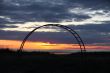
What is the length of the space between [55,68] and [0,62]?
23.1 ft

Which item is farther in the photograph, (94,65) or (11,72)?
(94,65)

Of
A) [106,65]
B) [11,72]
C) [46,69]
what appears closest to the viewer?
[11,72]

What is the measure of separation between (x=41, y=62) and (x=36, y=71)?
704cm

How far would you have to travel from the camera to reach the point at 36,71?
3403cm

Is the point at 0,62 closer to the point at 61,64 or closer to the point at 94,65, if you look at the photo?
the point at 61,64

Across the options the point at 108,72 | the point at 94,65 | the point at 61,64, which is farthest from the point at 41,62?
the point at 108,72

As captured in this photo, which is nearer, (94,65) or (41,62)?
(94,65)

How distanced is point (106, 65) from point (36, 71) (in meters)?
8.60

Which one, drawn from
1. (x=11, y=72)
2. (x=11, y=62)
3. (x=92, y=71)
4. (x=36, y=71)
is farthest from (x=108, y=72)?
(x=11, y=62)

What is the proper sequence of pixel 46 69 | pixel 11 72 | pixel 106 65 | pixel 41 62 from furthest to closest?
pixel 41 62 → pixel 106 65 → pixel 46 69 → pixel 11 72

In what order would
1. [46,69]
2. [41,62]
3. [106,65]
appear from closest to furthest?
[46,69] < [106,65] < [41,62]

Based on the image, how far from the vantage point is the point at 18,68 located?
35.9 metres

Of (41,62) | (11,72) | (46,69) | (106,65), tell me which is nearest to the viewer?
(11,72)

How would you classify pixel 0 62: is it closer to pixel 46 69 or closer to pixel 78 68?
pixel 46 69
